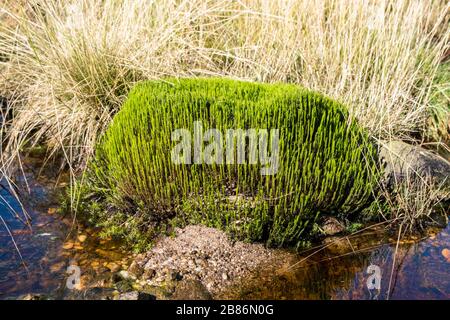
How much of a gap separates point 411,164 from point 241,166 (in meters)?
1.72

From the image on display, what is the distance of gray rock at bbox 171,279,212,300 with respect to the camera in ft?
10.3

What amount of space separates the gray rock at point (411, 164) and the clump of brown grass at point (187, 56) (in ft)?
0.71

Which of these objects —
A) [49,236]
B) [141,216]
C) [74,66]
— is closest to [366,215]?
[141,216]

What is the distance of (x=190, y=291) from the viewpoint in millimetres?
3170

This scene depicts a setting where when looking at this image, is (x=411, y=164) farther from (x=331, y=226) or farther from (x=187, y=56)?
(x=187, y=56)

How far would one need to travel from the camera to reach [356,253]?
12.1 ft

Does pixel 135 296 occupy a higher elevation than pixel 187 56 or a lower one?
lower

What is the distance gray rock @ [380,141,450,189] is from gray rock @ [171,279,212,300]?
1.79 meters

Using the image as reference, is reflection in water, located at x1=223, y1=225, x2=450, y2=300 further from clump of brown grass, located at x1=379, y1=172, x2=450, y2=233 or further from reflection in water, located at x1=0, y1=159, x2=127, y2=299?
reflection in water, located at x1=0, y1=159, x2=127, y2=299

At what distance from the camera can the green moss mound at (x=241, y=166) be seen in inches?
137

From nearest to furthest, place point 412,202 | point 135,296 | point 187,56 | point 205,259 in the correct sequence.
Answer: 1. point 135,296
2. point 205,259
3. point 412,202
4. point 187,56

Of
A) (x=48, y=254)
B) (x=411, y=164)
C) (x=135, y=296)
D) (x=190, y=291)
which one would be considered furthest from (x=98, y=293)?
(x=411, y=164)
